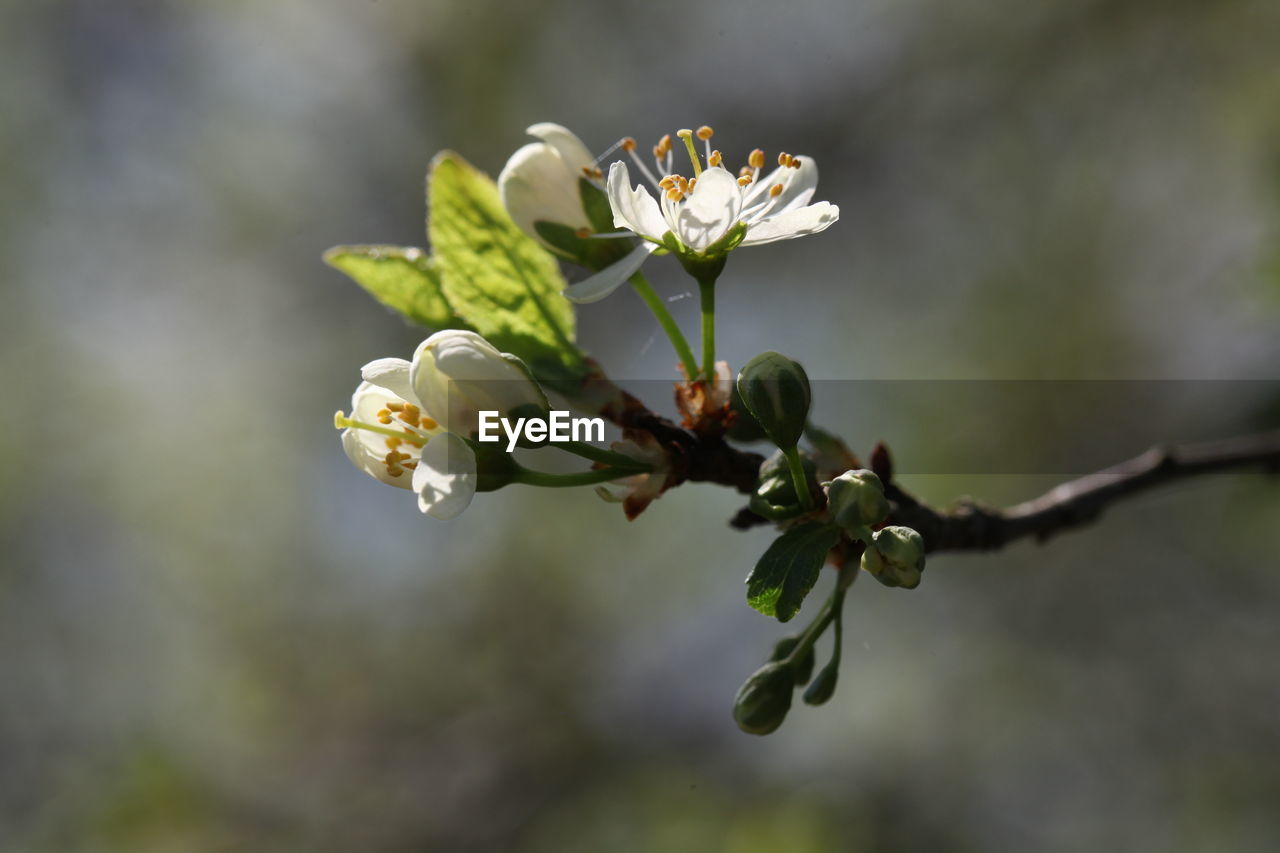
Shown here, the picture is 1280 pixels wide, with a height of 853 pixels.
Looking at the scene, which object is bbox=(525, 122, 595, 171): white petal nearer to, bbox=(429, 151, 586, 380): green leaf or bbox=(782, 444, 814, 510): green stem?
bbox=(429, 151, 586, 380): green leaf

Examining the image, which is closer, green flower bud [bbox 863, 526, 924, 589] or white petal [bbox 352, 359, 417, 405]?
green flower bud [bbox 863, 526, 924, 589]

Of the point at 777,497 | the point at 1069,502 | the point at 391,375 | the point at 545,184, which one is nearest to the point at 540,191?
the point at 545,184

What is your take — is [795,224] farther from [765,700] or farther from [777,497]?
[765,700]

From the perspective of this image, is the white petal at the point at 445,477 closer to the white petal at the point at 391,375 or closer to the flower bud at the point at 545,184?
the white petal at the point at 391,375

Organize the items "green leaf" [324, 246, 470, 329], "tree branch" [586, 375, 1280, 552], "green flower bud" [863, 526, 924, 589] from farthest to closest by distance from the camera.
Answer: "green leaf" [324, 246, 470, 329] → "tree branch" [586, 375, 1280, 552] → "green flower bud" [863, 526, 924, 589]

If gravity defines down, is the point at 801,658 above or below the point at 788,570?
below

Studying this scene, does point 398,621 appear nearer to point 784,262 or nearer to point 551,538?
point 551,538

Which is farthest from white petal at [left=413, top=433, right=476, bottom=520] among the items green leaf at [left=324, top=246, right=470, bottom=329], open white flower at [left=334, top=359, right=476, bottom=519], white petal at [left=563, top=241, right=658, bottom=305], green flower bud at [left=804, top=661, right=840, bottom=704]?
green flower bud at [left=804, top=661, right=840, bottom=704]
